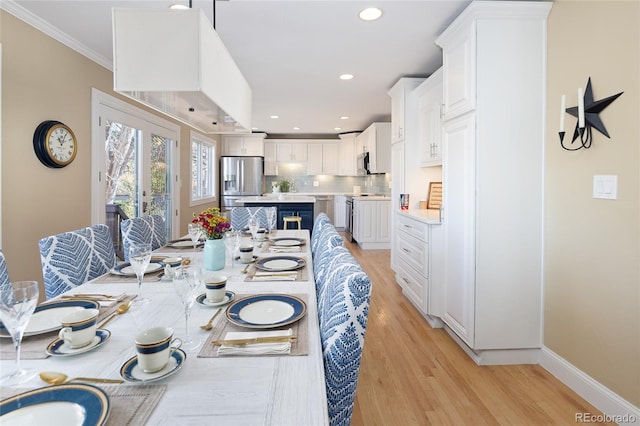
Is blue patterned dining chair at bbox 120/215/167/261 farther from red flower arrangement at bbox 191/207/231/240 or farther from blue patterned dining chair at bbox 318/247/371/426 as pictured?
blue patterned dining chair at bbox 318/247/371/426

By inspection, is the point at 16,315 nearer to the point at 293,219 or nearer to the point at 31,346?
the point at 31,346

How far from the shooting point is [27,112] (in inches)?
97.7

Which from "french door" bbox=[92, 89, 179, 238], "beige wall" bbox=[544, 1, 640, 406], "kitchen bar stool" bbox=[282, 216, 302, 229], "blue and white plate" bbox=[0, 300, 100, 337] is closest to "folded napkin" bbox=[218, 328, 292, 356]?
"blue and white plate" bbox=[0, 300, 100, 337]

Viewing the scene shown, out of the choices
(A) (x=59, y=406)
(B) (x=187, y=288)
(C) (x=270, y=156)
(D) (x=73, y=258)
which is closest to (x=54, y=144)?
(D) (x=73, y=258)

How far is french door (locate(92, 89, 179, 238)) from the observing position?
333cm

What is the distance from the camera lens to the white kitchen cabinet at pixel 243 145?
7637 millimetres

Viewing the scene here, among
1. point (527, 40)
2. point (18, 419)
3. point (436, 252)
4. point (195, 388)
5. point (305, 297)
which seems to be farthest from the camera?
point (436, 252)

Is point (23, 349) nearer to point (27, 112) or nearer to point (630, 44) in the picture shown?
point (27, 112)

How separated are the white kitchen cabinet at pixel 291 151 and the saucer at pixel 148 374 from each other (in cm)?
737

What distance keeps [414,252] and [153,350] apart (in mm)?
2670

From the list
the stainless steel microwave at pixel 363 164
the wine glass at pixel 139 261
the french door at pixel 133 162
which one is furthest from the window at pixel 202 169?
the wine glass at pixel 139 261

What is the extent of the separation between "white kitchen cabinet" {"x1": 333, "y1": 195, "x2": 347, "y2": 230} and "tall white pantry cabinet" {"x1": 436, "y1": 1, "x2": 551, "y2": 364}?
18.4 feet

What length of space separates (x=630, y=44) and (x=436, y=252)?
5.54 feet

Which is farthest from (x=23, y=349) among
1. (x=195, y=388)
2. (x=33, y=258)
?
(x=33, y=258)
